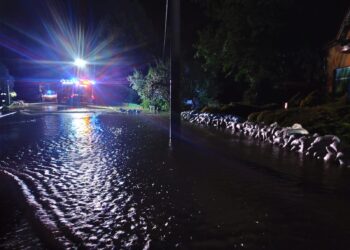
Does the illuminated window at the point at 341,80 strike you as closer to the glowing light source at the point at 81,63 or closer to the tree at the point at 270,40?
the tree at the point at 270,40

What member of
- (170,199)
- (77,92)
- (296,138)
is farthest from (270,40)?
(77,92)

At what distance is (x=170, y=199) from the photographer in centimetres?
595

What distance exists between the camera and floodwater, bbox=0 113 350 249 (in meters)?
4.43

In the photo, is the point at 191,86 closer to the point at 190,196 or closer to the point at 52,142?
the point at 52,142

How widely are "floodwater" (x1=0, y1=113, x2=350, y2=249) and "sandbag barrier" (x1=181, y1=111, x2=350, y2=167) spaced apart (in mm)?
414

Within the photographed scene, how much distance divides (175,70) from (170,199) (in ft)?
26.3

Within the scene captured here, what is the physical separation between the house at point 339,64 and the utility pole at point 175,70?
28.1 ft

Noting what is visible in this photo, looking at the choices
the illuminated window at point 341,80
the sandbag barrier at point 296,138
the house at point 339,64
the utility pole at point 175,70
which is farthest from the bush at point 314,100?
the utility pole at point 175,70

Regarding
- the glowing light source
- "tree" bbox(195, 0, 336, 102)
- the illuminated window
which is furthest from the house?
the glowing light source

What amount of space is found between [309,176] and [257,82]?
1466 cm

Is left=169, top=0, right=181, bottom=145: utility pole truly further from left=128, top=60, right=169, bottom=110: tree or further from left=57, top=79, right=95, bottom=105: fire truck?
left=57, top=79, right=95, bottom=105: fire truck

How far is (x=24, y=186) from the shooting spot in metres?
6.79

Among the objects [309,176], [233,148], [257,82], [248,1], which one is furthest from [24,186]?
[257,82]

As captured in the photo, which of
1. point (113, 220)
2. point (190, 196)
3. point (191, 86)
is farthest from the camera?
point (191, 86)
